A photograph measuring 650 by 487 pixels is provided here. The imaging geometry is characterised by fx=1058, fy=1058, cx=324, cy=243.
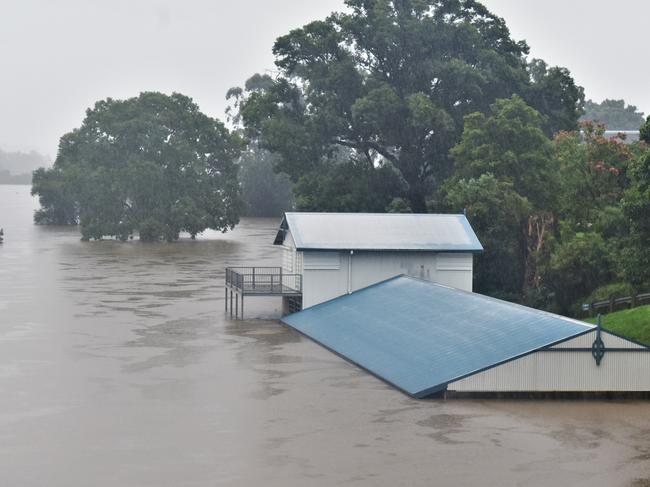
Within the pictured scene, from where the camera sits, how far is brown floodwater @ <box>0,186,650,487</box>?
1293 inches

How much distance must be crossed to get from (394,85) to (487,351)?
7127 cm

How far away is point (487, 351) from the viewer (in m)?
43.6

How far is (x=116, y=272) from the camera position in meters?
104

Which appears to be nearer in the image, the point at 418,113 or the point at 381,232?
the point at 381,232

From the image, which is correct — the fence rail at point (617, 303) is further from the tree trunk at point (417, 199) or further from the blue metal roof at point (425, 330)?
the tree trunk at point (417, 199)

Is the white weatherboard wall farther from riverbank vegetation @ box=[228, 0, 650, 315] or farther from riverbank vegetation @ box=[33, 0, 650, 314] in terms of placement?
riverbank vegetation @ box=[228, 0, 650, 315]

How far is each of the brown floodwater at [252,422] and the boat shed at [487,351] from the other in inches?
34.3

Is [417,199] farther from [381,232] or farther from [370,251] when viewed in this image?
[370,251]

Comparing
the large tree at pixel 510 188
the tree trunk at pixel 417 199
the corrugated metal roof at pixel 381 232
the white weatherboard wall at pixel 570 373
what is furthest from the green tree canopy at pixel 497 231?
the white weatherboard wall at pixel 570 373

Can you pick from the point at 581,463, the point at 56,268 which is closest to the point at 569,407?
the point at 581,463

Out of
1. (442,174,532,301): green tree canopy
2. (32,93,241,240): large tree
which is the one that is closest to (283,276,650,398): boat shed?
(442,174,532,301): green tree canopy

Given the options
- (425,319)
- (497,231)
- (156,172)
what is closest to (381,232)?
(497,231)

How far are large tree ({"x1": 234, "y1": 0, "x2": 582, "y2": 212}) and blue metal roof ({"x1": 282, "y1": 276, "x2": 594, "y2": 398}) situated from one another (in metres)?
46.2

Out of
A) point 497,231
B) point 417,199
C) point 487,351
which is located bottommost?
point 487,351
